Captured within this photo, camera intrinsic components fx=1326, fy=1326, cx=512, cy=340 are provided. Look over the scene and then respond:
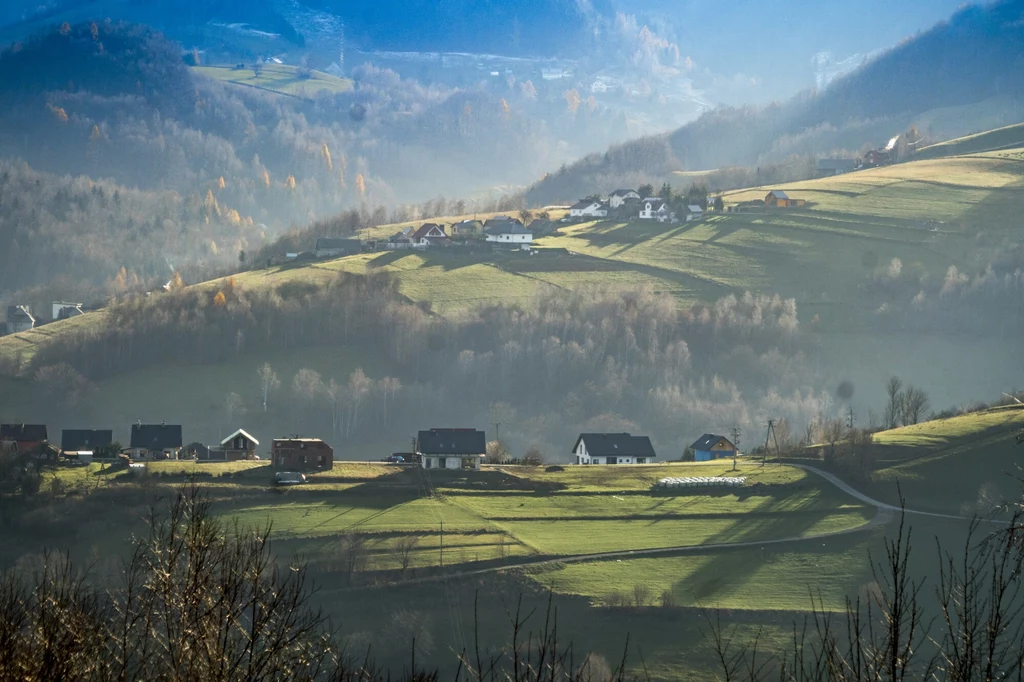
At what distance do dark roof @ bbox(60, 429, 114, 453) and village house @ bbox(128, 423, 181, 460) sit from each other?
4.16 feet

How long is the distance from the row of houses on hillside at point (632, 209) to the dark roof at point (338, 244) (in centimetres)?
2132

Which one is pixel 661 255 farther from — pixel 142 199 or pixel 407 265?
pixel 142 199

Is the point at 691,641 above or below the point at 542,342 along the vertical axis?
below

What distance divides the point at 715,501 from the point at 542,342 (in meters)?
35.4

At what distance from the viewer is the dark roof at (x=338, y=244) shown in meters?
106

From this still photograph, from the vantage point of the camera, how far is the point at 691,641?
39562 millimetres

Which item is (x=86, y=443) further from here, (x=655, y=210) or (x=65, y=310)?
(x=655, y=210)

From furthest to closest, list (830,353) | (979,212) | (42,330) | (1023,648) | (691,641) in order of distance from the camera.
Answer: (979,212), (42,330), (830,353), (691,641), (1023,648)

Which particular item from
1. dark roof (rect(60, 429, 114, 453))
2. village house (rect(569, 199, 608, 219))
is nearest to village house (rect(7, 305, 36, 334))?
dark roof (rect(60, 429, 114, 453))

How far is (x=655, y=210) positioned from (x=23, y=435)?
6416cm

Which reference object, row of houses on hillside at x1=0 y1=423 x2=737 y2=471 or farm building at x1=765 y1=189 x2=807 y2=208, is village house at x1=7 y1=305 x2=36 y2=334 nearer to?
row of houses on hillside at x1=0 y1=423 x2=737 y2=471

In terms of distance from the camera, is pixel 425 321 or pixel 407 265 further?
pixel 407 265

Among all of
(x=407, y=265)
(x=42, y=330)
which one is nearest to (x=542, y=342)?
(x=407, y=265)

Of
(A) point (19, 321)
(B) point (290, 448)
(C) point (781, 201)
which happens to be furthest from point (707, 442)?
(A) point (19, 321)
